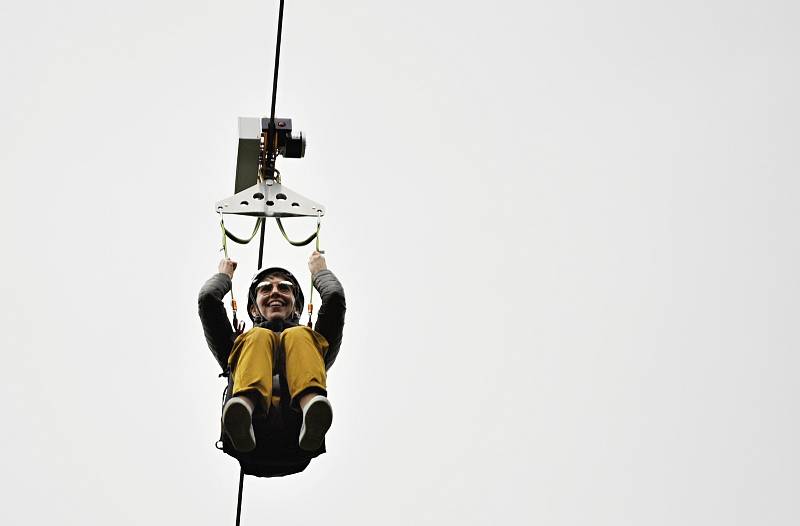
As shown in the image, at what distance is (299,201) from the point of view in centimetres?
1030

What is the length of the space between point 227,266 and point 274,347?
0.90 meters

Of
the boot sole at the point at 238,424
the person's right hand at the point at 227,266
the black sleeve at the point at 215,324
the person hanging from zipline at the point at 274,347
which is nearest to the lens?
the boot sole at the point at 238,424

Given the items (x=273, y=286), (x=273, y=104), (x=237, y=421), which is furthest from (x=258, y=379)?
(x=273, y=104)

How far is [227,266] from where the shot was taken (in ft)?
32.6

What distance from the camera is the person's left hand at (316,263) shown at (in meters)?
9.92

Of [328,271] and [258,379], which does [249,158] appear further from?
[258,379]

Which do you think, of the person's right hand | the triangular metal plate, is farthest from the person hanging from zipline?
the triangular metal plate

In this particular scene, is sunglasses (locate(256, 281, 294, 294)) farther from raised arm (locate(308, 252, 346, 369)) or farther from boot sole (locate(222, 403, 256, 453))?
boot sole (locate(222, 403, 256, 453))

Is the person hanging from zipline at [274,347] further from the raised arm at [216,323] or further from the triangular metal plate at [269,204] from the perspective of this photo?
the triangular metal plate at [269,204]

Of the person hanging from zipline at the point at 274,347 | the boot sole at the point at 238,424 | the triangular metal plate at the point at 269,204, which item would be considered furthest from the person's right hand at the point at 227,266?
the boot sole at the point at 238,424

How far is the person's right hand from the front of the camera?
9.91 m

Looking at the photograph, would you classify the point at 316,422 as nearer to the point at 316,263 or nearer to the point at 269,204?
the point at 316,263

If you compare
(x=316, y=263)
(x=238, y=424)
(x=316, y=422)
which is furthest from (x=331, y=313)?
(x=238, y=424)

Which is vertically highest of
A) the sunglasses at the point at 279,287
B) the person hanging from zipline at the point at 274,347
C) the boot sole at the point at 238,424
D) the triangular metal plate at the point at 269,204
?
the triangular metal plate at the point at 269,204
